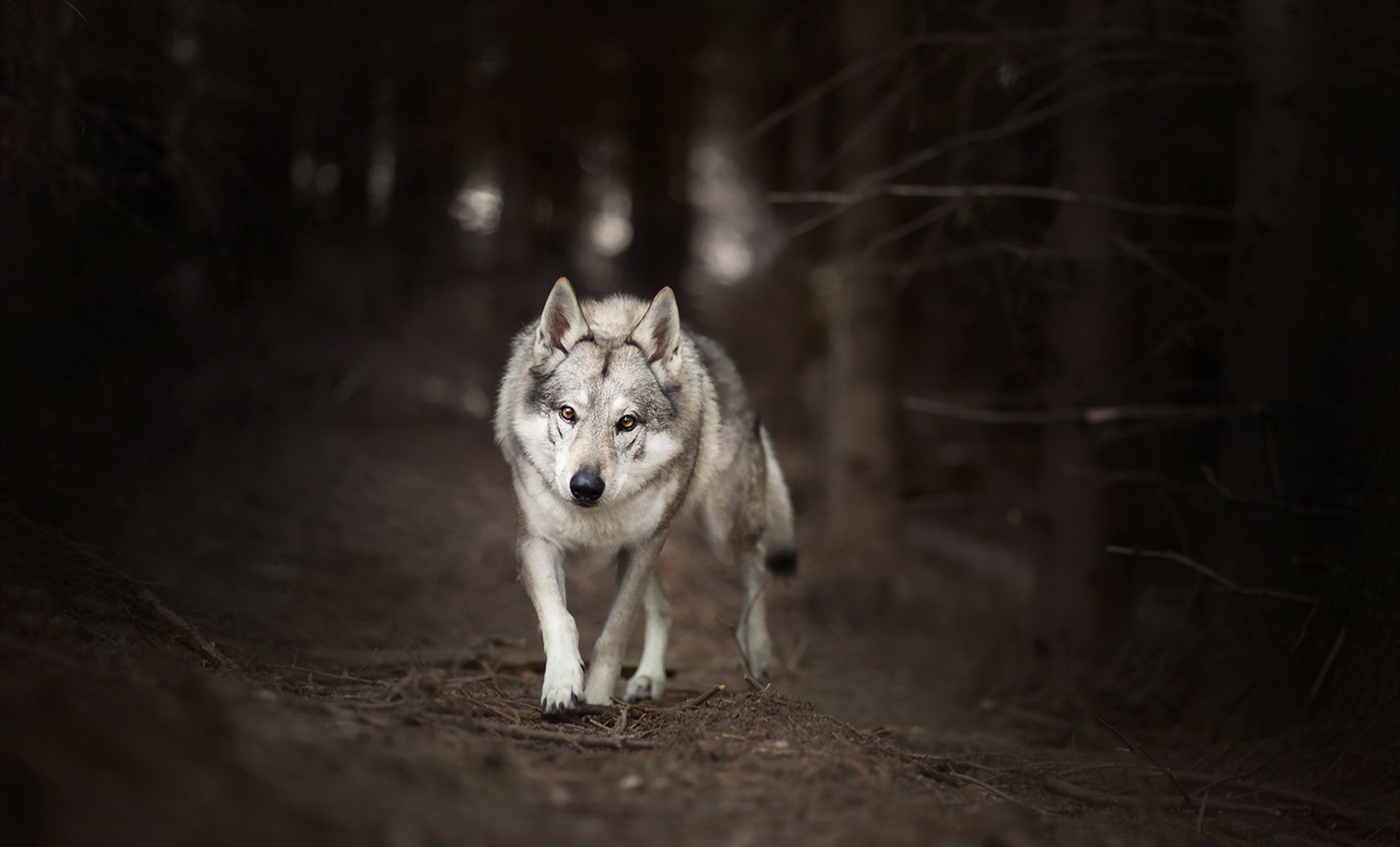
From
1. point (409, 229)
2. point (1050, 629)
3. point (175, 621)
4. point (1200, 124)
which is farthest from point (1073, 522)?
point (409, 229)

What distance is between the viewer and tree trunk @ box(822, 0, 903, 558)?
11078 millimetres

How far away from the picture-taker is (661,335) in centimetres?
563

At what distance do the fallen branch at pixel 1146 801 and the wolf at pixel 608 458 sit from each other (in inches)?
84.4

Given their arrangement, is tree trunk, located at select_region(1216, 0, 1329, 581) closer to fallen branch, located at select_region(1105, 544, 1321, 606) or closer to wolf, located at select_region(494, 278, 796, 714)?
fallen branch, located at select_region(1105, 544, 1321, 606)

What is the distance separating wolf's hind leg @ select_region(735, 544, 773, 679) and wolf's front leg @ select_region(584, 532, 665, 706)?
1.13 metres

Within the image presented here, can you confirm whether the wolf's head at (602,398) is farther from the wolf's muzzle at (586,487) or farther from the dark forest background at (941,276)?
the dark forest background at (941,276)

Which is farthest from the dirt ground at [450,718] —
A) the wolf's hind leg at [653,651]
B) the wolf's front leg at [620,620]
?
the wolf's front leg at [620,620]

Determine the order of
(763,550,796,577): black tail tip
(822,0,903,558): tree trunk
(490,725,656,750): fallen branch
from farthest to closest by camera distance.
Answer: (822,0,903,558): tree trunk → (763,550,796,577): black tail tip → (490,725,656,750): fallen branch

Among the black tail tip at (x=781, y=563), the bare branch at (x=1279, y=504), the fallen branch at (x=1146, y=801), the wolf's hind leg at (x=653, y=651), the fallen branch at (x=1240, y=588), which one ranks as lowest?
the fallen branch at (x=1146, y=801)

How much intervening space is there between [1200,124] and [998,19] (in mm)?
2312

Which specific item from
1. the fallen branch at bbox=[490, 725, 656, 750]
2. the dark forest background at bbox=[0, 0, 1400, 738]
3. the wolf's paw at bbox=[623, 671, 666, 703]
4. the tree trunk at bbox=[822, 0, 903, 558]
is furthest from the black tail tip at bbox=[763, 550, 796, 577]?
the tree trunk at bbox=[822, 0, 903, 558]

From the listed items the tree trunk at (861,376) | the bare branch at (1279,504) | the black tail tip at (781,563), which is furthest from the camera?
the tree trunk at (861,376)

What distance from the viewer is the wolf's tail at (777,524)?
21.9 ft

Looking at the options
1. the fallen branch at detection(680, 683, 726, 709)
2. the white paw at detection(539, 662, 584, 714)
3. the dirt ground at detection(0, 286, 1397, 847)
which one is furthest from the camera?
the fallen branch at detection(680, 683, 726, 709)
